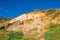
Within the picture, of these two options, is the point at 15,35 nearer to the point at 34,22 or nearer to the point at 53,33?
the point at 34,22

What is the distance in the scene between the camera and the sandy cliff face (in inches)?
933

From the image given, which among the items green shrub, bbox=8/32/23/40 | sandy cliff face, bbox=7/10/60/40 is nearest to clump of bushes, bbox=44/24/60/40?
sandy cliff face, bbox=7/10/60/40

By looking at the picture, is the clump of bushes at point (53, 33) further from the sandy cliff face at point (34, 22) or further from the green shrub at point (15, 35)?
the green shrub at point (15, 35)

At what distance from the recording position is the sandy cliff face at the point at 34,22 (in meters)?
23.7

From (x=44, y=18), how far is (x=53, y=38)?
440cm

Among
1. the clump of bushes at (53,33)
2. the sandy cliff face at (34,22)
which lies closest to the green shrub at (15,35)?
Result: the sandy cliff face at (34,22)

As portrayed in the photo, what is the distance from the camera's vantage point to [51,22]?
24797 mm

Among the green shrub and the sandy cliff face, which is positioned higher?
the sandy cliff face

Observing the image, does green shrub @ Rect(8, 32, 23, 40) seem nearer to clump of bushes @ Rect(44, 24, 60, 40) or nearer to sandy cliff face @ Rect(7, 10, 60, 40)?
sandy cliff face @ Rect(7, 10, 60, 40)

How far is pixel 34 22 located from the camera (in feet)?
83.8

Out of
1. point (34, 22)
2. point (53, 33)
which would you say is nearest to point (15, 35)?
point (34, 22)

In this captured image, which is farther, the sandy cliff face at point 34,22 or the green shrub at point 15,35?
the sandy cliff face at point 34,22

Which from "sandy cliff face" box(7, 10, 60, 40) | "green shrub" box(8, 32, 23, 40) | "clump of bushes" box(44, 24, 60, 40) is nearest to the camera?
"clump of bushes" box(44, 24, 60, 40)

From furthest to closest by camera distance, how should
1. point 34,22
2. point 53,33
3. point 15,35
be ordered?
point 34,22 → point 15,35 → point 53,33
